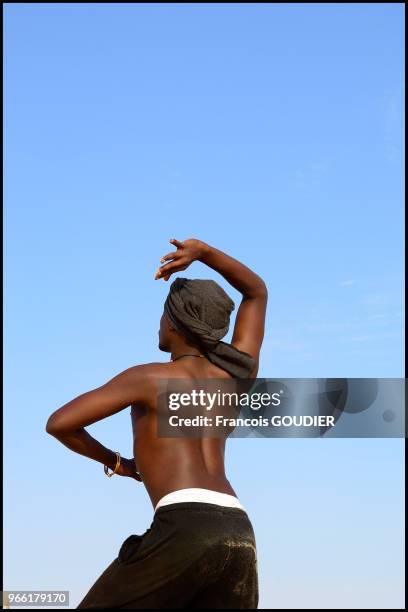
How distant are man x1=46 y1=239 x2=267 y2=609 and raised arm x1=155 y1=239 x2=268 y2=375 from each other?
1cm

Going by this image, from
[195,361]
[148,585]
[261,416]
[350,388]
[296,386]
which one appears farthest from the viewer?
[350,388]

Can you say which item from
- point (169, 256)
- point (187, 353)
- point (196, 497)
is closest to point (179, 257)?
point (169, 256)

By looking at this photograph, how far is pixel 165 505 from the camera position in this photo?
4961 millimetres

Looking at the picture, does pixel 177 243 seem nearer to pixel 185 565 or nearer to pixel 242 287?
pixel 242 287

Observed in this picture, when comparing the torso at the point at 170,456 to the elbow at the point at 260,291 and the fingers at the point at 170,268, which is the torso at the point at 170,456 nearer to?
the fingers at the point at 170,268

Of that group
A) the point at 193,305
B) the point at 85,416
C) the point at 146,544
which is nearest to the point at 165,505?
the point at 146,544

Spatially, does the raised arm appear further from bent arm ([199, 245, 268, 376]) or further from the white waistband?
the white waistband

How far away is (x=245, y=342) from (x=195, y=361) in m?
0.47

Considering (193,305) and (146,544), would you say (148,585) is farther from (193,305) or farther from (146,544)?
(193,305)

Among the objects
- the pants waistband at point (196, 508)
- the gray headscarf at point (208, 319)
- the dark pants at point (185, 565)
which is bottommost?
the dark pants at point (185, 565)

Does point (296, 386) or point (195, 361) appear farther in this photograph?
point (296, 386)

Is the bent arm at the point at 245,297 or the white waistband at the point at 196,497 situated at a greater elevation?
the bent arm at the point at 245,297

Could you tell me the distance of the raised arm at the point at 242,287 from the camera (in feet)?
18.4

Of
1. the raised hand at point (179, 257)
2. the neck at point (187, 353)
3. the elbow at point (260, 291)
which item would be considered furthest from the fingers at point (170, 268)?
the elbow at point (260, 291)
